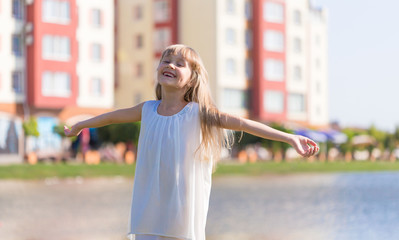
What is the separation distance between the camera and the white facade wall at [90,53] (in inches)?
1794

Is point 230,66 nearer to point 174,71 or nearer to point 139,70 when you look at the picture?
point 139,70

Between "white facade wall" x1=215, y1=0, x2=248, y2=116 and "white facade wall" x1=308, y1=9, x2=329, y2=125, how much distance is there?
14222 millimetres

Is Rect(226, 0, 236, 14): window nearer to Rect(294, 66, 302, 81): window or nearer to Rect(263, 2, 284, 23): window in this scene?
Rect(263, 2, 284, 23): window

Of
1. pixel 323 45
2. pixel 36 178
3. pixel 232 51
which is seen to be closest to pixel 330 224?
pixel 36 178

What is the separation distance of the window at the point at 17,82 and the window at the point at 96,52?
5.69m

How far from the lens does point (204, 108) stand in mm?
3932

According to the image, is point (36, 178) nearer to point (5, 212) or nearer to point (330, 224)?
point (5, 212)

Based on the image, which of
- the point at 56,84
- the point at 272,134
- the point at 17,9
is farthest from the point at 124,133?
the point at 272,134

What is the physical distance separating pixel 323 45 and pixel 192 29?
19.6 meters

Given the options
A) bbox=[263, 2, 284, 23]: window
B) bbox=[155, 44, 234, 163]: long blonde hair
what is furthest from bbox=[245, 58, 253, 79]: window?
bbox=[155, 44, 234, 163]: long blonde hair

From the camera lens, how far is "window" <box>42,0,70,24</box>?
42.8 m

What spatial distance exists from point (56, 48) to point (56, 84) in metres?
2.26

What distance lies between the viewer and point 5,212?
1341cm

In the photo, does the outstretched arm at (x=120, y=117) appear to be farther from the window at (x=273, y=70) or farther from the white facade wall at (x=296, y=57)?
the white facade wall at (x=296, y=57)
